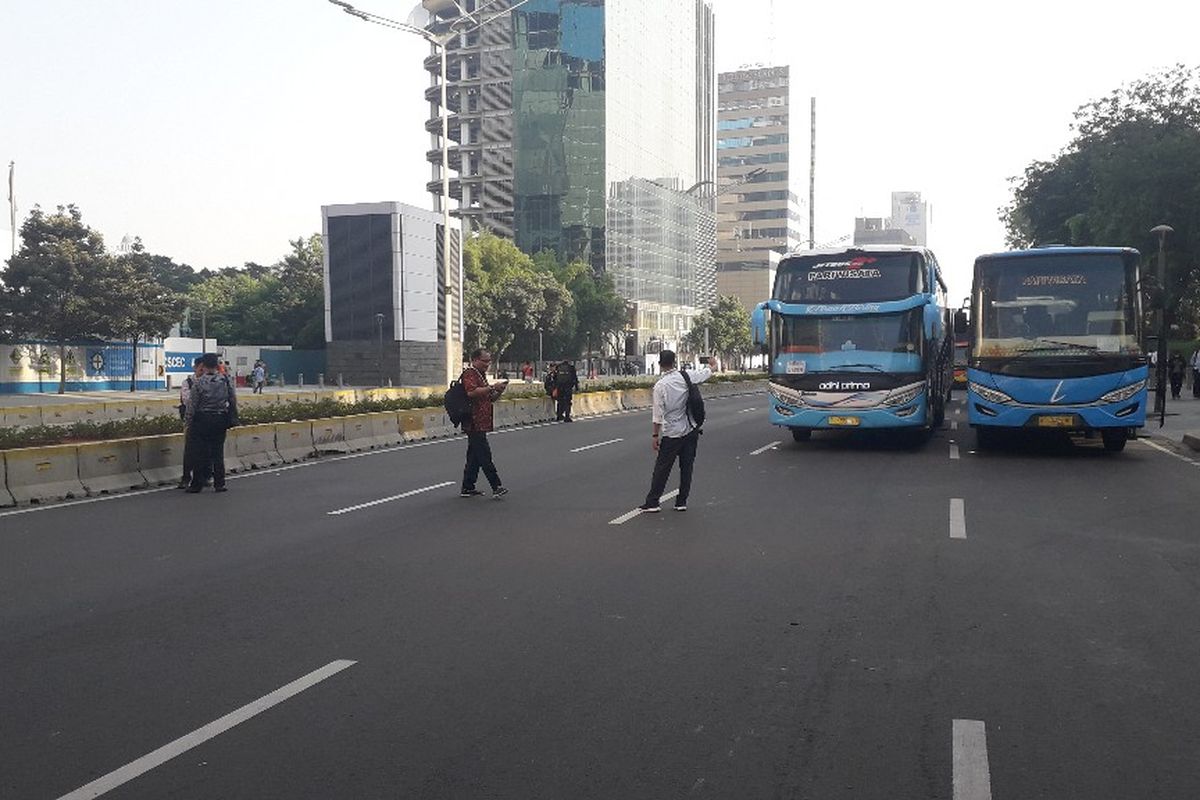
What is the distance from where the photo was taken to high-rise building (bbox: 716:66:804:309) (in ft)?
505

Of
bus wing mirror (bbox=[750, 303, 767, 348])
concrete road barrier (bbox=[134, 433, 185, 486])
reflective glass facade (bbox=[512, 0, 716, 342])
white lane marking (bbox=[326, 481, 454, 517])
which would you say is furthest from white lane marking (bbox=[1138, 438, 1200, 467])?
reflective glass facade (bbox=[512, 0, 716, 342])

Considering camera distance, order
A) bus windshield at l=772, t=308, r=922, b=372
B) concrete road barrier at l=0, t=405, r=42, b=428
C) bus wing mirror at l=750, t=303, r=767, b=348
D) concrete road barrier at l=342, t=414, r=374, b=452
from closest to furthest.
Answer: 1. bus windshield at l=772, t=308, r=922, b=372
2. bus wing mirror at l=750, t=303, r=767, b=348
3. concrete road barrier at l=342, t=414, r=374, b=452
4. concrete road barrier at l=0, t=405, r=42, b=428

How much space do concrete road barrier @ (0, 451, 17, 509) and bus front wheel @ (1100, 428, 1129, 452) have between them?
644 inches

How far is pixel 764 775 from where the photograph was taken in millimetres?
4246

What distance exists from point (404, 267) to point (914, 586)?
58911mm

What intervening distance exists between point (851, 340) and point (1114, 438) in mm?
4652

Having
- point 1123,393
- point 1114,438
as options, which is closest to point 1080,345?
point 1123,393

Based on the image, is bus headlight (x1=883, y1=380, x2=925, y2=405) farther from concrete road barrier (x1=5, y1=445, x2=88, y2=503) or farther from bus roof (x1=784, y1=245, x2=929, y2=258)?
concrete road barrier (x1=5, y1=445, x2=88, y2=503)

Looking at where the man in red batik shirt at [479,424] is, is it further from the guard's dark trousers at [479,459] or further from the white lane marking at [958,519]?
the white lane marking at [958,519]

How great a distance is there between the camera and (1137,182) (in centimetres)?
3931

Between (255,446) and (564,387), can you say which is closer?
(255,446)

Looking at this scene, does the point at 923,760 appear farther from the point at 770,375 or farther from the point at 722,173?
the point at 722,173

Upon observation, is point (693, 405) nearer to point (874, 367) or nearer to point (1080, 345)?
point (874, 367)

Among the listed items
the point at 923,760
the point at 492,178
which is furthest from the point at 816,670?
the point at 492,178
